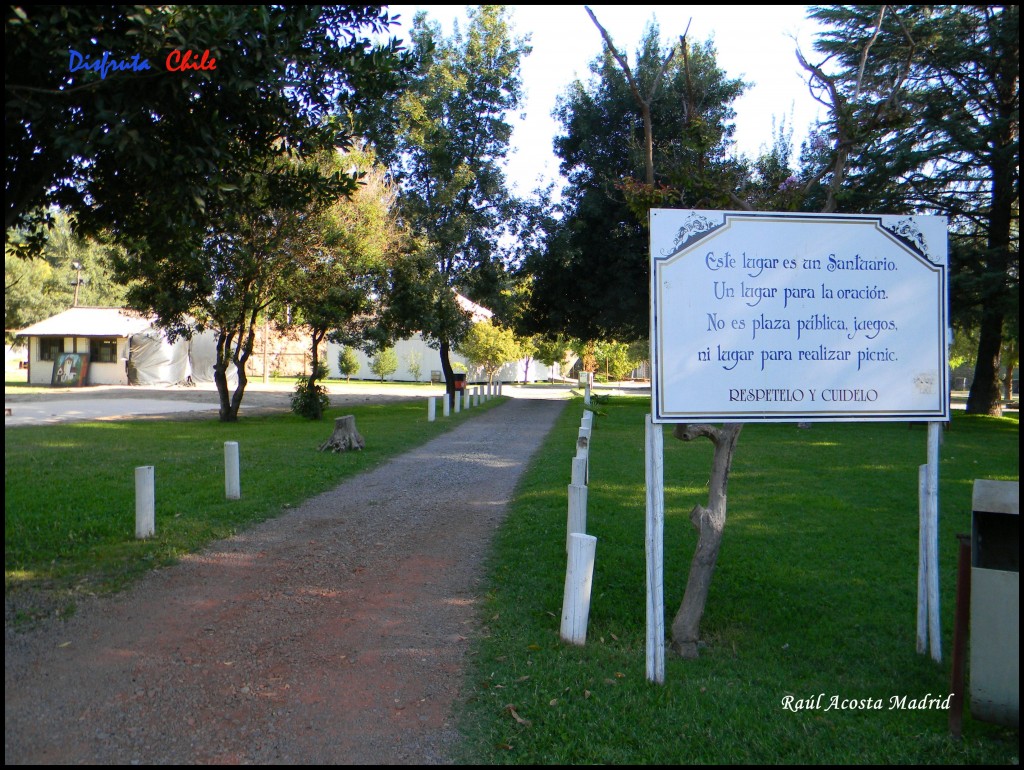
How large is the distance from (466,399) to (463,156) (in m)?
9.80

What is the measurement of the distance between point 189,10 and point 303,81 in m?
1.50

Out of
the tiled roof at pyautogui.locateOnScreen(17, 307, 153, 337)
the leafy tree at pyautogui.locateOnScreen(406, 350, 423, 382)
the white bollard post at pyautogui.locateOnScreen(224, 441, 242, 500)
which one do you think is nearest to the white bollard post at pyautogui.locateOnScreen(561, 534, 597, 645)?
the white bollard post at pyautogui.locateOnScreen(224, 441, 242, 500)

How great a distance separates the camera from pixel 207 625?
5312mm

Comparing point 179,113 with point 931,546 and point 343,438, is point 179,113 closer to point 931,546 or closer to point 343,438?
point 931,546

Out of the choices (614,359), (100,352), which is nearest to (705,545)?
(100,352)

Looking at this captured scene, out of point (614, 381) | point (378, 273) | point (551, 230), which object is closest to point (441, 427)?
point (378, 273)

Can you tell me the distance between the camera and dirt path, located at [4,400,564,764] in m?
3.72

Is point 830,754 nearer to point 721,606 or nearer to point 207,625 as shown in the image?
point 721,606

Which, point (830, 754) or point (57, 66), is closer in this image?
point (830, 754)

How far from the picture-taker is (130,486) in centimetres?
1044

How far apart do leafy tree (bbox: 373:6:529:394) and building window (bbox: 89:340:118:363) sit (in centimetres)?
1926

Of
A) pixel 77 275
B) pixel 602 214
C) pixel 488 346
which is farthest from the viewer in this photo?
pixel 77 275

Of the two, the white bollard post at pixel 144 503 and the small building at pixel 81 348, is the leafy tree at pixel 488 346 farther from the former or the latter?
the white bollard post at pixel 144 503

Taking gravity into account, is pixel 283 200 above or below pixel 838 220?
above
